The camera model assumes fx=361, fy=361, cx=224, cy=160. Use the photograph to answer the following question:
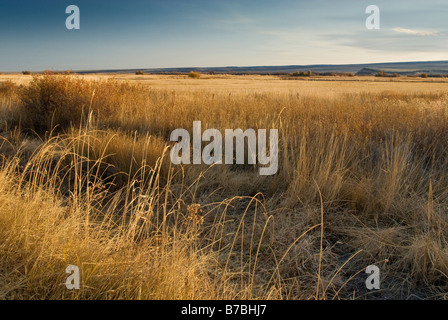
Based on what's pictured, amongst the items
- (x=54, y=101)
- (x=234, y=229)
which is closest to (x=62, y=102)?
(x=54, y=101)

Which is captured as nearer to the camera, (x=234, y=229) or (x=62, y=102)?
(x=234, y=229)

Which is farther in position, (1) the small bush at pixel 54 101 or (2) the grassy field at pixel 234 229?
(1) the small bush at pixel 54 101

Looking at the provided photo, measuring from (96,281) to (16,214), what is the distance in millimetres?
1027

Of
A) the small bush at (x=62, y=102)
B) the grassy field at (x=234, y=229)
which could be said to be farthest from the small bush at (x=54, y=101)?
the grassy field at (x=234, y=229)

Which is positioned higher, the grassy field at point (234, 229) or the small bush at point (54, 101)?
the small bush at point (54, 101)

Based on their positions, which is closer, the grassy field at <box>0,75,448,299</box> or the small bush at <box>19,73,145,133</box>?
the grassy field at <box>0,75,448,299</box>

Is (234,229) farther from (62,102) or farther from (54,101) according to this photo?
(54,101)

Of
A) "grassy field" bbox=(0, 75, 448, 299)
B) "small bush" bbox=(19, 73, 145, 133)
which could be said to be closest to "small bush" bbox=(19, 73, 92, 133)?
"small bush" bbox=(19, 73, 145, 133)

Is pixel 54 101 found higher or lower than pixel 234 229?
higher

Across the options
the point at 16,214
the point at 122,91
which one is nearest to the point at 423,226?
the point at 16,214

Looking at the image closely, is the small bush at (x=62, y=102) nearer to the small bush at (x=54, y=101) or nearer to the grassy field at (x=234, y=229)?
the small bush at (x=54, y=101)

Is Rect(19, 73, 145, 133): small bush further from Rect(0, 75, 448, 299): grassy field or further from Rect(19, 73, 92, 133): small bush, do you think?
Rect(0, 75, 448, 299): grassy field

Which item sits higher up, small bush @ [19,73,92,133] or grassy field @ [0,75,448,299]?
small bush @ [19,73,92,133]
